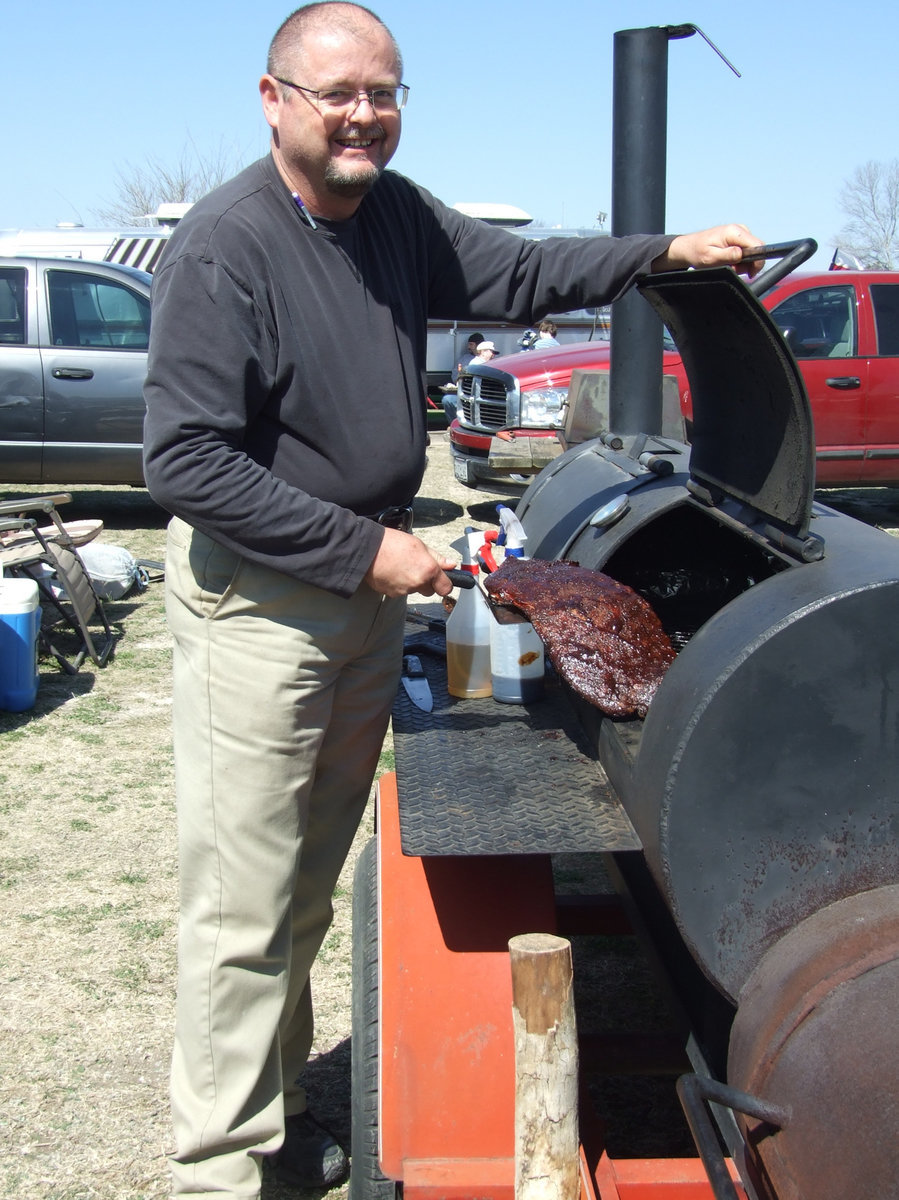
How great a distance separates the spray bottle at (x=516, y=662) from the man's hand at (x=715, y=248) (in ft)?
2.70

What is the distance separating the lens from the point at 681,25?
10.9ft

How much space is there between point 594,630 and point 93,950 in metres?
2.04

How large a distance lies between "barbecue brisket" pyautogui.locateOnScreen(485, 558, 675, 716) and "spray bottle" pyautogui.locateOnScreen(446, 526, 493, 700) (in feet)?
0.39

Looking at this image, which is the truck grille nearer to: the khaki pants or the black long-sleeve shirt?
the black long-sleeve shirt

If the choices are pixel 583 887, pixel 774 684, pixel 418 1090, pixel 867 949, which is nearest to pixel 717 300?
pixel 774 684

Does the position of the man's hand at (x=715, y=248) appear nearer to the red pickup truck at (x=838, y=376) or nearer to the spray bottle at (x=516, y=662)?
the spray bottle at (x=516, y=662)

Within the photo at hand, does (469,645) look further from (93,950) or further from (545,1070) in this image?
(93,950)

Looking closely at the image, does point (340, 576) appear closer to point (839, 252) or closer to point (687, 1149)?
point (687, 1149)

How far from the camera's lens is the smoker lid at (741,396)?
1.77 metres

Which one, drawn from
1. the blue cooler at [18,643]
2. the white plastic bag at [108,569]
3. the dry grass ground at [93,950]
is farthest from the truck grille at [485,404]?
the blue cooler at [18,643]

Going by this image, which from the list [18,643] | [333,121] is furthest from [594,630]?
[18,643]

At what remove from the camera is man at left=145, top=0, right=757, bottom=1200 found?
189 cm

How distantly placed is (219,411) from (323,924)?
1.19m

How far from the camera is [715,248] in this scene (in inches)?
87.0
